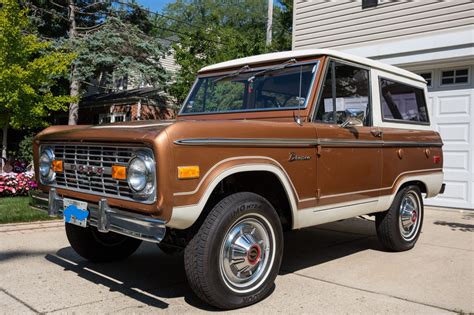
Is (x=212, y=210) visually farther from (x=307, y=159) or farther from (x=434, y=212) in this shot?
(x=434, y=212)

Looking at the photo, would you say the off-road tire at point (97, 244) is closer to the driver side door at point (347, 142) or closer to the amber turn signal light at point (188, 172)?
the amber turn signal light at point (188, 172)

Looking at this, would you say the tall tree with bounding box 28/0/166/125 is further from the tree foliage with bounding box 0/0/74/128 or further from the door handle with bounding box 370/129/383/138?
the door handle with bounding box 370/129/383/138

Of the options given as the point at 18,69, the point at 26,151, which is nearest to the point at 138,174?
the point at 18,69

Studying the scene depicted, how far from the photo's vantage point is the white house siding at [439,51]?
883 cm

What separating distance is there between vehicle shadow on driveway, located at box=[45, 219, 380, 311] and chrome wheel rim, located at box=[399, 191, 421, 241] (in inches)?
16.5

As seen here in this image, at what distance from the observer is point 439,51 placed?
902 centimetres

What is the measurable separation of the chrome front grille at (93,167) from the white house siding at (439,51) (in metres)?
7.19

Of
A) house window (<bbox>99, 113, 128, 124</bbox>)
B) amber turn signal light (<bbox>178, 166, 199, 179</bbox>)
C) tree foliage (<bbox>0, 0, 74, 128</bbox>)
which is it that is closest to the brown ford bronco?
amber turn signal light (<bbox>178, 166, 199, 179</bbox>)

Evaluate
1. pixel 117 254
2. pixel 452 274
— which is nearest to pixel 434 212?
pixel 452 274

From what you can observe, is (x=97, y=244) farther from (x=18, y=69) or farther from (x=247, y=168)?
(x=18, y=69)

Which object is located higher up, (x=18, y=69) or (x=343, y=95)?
(x=18, y=69)

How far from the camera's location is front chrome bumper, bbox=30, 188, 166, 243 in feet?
10.3

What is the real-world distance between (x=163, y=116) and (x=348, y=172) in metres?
16.6

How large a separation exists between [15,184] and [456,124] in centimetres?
→ 853
